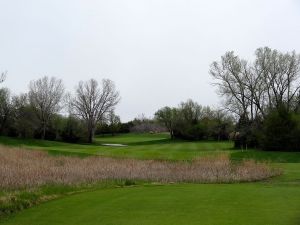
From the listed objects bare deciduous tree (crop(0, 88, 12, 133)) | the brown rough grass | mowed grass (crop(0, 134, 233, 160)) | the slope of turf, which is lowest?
the slope of turf

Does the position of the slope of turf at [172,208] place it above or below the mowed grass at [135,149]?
below

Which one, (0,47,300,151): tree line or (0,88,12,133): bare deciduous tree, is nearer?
(0,47,300,151): tree line

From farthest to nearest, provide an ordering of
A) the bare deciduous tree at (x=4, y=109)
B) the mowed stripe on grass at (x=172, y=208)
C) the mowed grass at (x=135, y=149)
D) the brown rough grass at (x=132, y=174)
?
the bare deciduous tree at (x=4, y=109) → the mowed grass at (x=135, y=149) → the brown rough grass at (x=132, y=174) → the mowed stripe on grass at (x=172, y=208)

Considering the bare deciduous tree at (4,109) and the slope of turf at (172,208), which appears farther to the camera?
the bare deciduous tree at (4,109)

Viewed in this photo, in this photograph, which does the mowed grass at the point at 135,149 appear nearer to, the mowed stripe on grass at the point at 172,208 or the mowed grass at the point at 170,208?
the mowed grass at the point at 170,208

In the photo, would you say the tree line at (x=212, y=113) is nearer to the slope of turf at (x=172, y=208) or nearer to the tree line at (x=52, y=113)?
the tree line at (x=52, y=113)

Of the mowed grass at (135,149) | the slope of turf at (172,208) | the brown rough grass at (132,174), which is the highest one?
the mowed grass at (135,149)

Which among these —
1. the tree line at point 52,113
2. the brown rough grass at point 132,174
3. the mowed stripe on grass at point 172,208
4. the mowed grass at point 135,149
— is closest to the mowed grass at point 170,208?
the mowed stripe on grass at point 172,208

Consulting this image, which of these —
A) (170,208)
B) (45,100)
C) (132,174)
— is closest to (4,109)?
(45,100)

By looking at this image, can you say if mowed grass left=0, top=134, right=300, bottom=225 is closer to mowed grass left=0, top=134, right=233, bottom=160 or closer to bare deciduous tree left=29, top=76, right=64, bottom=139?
mowed grass left=0, top=134, right=233, bottom=160

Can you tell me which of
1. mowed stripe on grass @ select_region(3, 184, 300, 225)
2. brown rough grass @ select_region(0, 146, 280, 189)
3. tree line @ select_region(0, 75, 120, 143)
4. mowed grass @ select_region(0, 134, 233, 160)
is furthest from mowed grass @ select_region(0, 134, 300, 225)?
tree line @ select_region(0, 75, 120, 143)

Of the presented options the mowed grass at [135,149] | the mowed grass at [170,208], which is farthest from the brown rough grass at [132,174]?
the mowed grass at [135,149]

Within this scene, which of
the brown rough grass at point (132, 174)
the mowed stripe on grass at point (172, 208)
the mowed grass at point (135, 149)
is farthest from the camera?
the mowed grass at point (135, 149)

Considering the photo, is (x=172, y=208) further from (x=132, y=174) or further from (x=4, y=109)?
(x=4, y=109)
